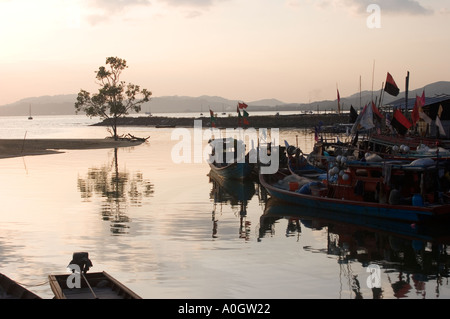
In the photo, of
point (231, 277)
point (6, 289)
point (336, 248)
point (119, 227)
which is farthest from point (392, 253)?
point (6, 289)

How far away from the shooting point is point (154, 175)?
45.5m

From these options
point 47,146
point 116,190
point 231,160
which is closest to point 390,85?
point 231,160

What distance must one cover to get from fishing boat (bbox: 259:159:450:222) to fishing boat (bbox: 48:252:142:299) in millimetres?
14902

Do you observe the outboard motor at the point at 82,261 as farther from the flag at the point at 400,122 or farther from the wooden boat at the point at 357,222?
the flag at the point at 400,122

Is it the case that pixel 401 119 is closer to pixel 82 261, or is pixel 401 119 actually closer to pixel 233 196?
pixel 233 196

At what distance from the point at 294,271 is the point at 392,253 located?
15.7 ft

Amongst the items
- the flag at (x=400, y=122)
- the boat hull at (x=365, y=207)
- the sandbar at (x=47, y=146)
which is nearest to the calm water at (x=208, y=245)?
the boat hull at (x=365, y=207)

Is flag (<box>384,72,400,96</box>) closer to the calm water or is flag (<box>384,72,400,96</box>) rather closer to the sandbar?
the calm water

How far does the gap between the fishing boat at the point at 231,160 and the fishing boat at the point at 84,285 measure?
26194mm

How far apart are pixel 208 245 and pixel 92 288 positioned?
7.49 m

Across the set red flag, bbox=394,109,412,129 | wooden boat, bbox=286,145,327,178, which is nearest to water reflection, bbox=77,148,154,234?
wooden boat, bbox=286,145,327,178

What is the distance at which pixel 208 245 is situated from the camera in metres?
21.5

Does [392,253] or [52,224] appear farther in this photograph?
[52,224]
